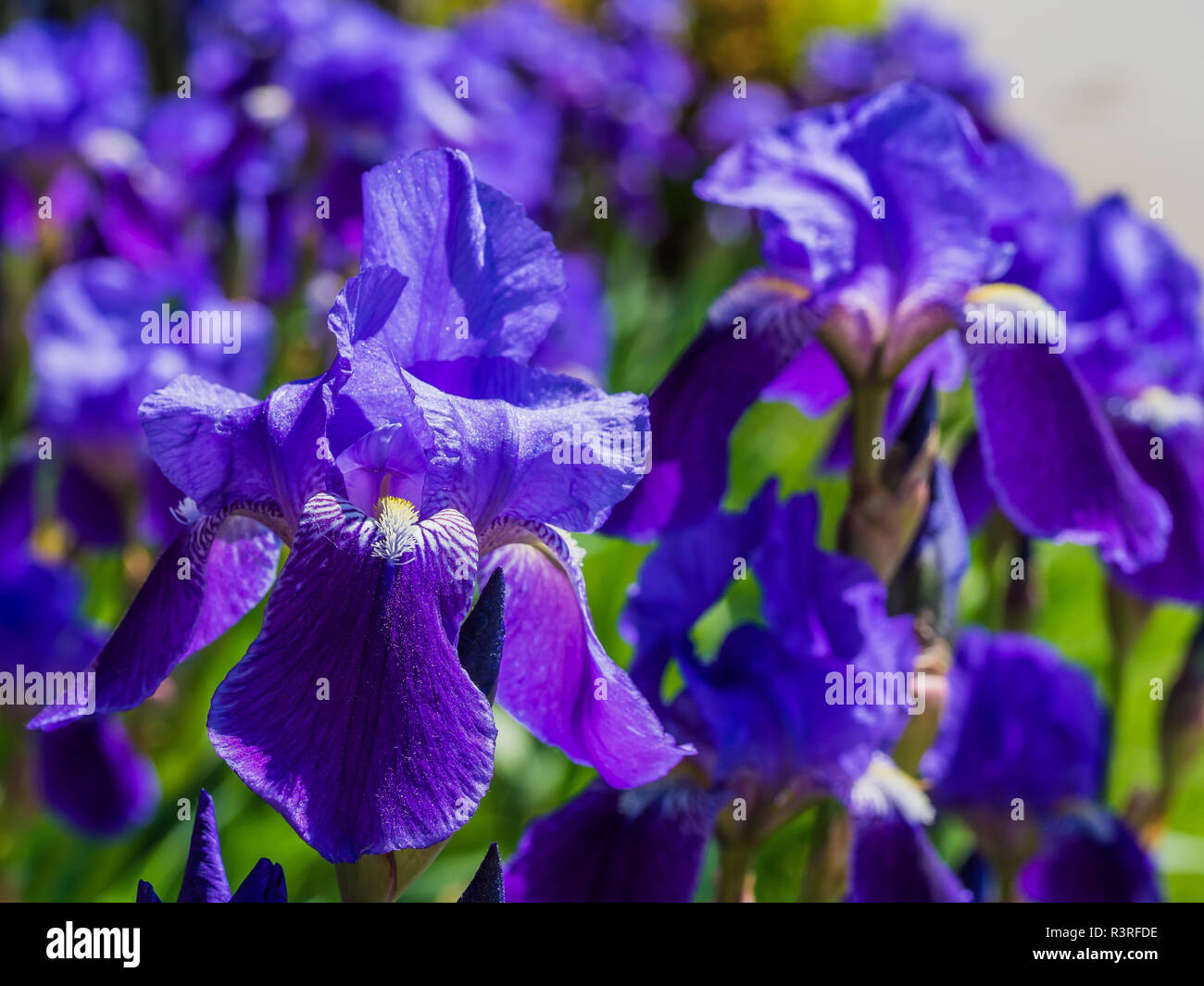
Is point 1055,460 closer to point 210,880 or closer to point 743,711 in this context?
point 743,711

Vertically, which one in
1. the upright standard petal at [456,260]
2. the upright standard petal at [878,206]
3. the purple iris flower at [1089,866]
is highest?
the upright standard petal at [878,206]

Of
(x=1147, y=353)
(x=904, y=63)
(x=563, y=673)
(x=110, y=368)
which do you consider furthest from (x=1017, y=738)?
(x=904, y=63)

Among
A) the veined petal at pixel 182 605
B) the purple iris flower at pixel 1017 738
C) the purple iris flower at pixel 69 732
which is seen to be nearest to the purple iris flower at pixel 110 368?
the purple iris flower at pixel 69 732

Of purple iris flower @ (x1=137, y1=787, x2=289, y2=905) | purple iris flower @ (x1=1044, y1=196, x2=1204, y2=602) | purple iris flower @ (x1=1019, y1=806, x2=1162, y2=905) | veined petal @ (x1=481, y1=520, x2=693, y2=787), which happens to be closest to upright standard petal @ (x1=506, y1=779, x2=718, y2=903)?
veined petal @ (x1=481, y1=520, x2=693, y2=787)

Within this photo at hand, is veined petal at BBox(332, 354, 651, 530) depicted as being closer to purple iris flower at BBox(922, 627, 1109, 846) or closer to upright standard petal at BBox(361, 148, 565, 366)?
upright standard petal at BBox(361, 148, 565, 366)

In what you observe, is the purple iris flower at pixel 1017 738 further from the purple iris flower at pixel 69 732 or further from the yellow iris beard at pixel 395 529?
the purple iris flower at pixel 69 732
